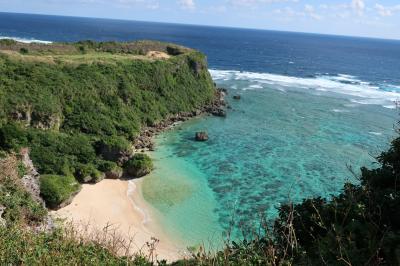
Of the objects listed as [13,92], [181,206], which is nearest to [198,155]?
[181,206]

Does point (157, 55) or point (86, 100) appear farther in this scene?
point (157, 55)

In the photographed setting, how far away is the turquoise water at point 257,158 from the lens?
32562 millimetres

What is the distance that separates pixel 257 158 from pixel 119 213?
20.2 meters

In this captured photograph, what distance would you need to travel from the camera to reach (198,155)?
4512 cm

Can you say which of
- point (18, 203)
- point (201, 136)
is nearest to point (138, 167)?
point (201, 136)

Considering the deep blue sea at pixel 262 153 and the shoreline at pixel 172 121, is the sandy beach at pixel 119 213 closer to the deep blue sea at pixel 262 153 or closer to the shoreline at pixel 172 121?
the deep blue sea at pixel 262 153

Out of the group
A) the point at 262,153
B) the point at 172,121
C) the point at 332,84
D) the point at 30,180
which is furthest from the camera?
the point at 332,84

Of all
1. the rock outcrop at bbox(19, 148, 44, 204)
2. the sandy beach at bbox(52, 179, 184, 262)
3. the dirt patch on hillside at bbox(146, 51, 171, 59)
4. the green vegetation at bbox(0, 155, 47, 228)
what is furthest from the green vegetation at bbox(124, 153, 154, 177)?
the dirt patch on hillside at bbox(146, 51, 171, 59)

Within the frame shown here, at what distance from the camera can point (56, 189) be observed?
99.1 ft

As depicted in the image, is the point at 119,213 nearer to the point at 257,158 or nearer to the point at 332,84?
the point at 257,158

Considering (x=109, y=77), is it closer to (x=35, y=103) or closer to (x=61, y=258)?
(x=35, y=103)

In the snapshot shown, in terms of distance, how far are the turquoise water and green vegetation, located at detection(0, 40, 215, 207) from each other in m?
5.10

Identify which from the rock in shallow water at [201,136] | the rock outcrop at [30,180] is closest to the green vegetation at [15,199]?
the rock outcrop at [30,180]

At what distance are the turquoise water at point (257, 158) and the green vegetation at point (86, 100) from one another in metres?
5.10
